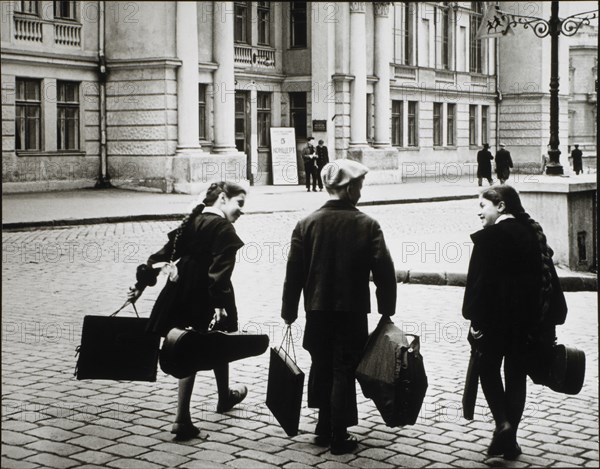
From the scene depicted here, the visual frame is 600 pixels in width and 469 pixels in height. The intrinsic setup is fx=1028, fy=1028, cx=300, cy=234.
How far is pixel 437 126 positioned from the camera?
150 ft

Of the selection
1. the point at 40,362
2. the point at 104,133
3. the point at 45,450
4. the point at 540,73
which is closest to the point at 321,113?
the point at 104,133

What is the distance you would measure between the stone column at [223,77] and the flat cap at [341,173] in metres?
24.3

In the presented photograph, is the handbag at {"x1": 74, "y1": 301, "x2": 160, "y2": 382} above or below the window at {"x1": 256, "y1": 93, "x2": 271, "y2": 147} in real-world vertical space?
below

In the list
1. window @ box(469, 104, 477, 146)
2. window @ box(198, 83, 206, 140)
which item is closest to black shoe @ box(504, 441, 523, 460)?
window @ box(198, 83, 206, 140)

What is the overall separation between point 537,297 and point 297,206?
2018cm

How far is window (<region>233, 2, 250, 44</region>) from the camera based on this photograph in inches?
1331

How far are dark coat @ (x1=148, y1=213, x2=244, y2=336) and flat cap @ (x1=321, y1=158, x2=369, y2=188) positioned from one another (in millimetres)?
648

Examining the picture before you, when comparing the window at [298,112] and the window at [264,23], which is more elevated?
the window at [264,23]

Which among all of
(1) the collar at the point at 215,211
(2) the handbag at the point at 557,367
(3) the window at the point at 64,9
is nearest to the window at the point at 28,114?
(3) the window at the point at 64,9

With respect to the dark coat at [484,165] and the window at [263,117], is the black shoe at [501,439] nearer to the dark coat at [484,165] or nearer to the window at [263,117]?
the dark coat at [484,165]

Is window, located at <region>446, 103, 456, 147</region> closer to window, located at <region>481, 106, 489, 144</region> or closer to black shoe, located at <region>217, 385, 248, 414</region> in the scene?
window, located at <region>481, 106, 489, 144</region>

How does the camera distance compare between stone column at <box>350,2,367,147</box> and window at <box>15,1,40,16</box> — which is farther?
stone column at <box>350,2,367,147</box>

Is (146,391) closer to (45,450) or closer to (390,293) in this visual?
(45,450)

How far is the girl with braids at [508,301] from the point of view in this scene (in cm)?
578
